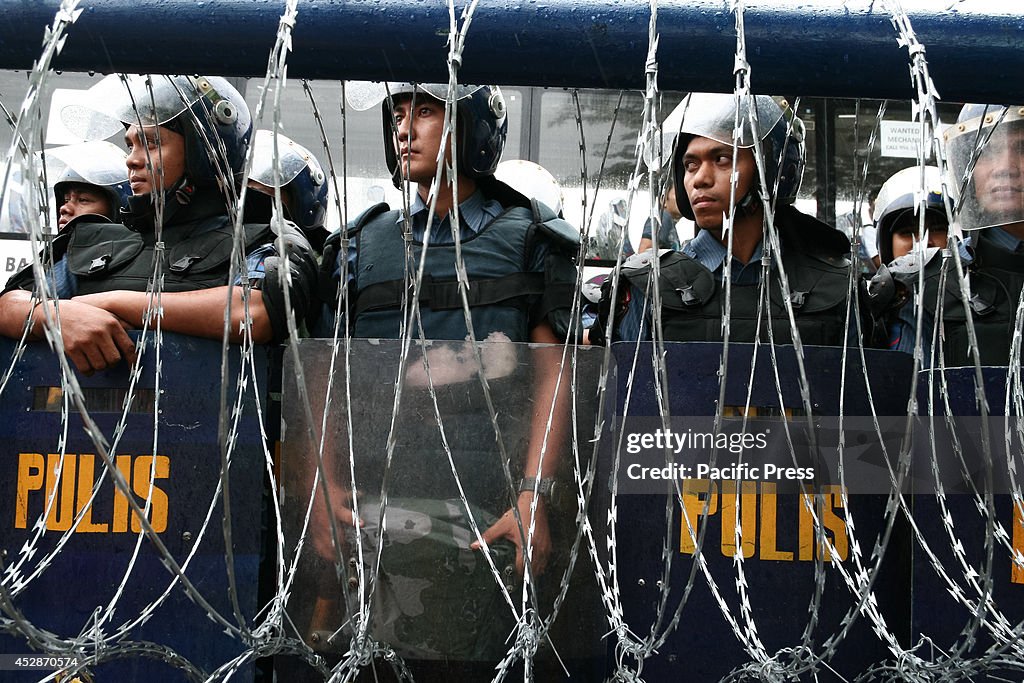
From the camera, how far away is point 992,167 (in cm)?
313

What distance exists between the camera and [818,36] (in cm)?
192

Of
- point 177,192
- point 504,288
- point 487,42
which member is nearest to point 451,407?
point 504,288

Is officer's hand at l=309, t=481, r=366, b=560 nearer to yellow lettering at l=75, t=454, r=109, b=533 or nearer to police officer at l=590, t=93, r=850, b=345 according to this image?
yellow lettering at l=75, t=454, r=109, b=533

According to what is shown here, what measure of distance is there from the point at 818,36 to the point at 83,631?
6.55 feet

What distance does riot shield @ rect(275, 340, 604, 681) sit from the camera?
8.32 ft

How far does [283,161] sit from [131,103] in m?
1.46

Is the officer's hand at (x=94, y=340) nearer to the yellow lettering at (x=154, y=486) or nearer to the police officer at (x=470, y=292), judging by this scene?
the yellow lettering at (x=154, y=486)

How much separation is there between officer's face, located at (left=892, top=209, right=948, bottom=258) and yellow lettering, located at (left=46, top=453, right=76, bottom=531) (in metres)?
3.13

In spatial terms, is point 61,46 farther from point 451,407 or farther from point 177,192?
point 177,192

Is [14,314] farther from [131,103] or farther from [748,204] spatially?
[748,204]

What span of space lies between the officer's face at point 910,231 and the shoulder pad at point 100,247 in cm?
282

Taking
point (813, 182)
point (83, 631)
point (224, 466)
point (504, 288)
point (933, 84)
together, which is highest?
point (813, 182)

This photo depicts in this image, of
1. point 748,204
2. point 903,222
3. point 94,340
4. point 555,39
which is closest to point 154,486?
point 94,340

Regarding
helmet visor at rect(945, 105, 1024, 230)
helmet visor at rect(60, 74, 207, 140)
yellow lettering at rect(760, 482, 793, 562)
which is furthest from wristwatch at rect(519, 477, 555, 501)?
helmet visor at rect(60, 74, 207, 140)
